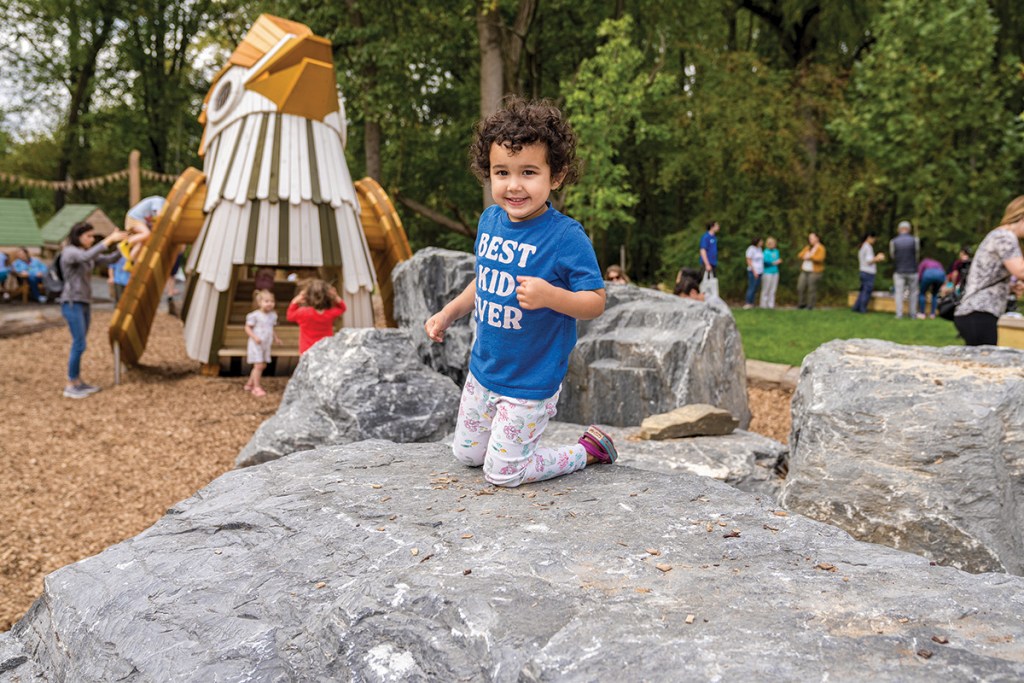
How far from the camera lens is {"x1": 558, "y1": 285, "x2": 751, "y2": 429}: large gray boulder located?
5.55 meters

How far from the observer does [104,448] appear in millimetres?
6211

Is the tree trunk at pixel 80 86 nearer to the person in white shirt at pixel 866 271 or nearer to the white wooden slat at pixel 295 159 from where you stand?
the white wooden slat at pixel 295 159

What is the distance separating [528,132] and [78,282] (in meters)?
6.76

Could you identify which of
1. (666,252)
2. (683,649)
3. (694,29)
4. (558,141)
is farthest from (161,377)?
(694,29)

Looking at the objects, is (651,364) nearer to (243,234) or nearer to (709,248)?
→ (243,234)

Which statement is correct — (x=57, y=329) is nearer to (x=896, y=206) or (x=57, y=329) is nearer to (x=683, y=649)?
(x=683, y=649)

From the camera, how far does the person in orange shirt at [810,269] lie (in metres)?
15.0

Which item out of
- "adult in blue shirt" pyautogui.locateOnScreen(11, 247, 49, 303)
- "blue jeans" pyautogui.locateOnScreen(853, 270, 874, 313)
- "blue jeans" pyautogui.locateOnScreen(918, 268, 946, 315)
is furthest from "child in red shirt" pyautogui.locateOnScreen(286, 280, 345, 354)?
"adult in blue shirt" pyautogui.locateOnScreen(11, 247, 49, 303)

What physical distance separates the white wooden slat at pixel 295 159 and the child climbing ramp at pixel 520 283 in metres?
5.01

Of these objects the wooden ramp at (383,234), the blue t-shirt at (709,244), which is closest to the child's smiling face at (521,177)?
the wooden ramp at (383,234)

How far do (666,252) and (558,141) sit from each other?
19.1 m

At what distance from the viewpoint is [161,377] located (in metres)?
8.91

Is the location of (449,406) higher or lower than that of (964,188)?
lower

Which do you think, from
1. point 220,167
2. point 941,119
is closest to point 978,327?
point 220,167
